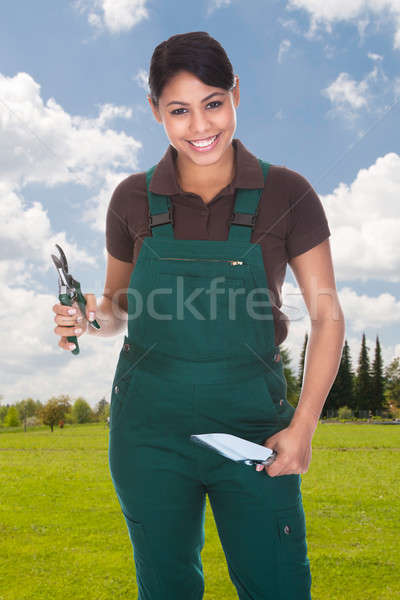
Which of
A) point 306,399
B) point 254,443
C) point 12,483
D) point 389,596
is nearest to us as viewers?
point 254,443

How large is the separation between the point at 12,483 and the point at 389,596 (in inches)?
275

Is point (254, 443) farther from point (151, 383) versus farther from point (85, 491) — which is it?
point (85, 491)

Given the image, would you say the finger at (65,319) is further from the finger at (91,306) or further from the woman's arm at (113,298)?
the woman's arm at (113,298)

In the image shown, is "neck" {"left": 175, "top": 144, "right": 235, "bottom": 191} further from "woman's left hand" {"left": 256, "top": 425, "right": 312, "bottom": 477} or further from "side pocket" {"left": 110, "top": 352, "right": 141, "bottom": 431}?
"woman's left hand" {"left": 256, "top": 425, "right": 312, "bottom": 477}

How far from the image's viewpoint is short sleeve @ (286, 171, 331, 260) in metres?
1.82

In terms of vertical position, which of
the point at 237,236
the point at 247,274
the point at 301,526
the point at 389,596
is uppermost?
the point at 237,236

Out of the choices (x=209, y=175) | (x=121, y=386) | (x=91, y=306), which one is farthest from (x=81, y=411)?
(x=209, y=175)


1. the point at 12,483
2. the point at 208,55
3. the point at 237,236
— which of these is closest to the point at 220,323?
the point at 237,236

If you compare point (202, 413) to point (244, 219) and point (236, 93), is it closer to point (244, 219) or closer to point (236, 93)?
point (244, 219)

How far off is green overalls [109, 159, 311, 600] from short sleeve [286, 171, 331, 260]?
130mm

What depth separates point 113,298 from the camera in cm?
221

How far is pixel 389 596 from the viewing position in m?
4.58

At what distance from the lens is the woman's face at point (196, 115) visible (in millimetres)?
1773

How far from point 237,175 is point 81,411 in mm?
38809
